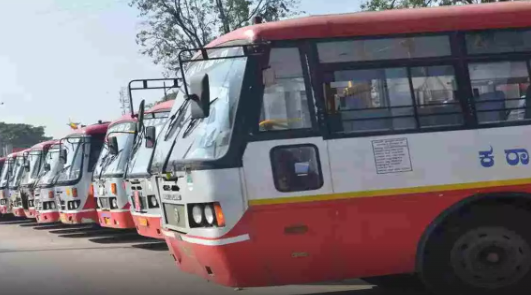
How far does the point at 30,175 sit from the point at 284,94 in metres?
15.3

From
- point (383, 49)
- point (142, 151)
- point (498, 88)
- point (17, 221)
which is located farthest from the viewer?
point (17, 221)

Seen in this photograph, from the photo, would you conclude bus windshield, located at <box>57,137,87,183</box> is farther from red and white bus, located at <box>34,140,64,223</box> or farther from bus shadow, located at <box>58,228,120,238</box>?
bus shadow, located at <box>58,228,120,238</box>

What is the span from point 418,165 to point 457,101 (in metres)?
0.72

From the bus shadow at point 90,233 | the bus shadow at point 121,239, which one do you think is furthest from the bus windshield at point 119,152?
the bus shadow at point 90,233

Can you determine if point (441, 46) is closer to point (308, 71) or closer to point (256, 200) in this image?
point (308, 71)

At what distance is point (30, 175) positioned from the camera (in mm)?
19438

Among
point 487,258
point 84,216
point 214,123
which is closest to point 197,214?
point 214,123

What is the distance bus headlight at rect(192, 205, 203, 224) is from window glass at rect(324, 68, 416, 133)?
1.36 meters

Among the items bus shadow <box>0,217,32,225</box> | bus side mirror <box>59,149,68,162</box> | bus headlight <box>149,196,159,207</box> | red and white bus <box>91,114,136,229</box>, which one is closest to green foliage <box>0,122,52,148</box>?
bus shadow <box>0,217,32,225</box>

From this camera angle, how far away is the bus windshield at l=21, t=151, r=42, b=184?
743 inches

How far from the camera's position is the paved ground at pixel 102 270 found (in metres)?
7.67

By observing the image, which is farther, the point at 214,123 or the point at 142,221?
the point at 142,221

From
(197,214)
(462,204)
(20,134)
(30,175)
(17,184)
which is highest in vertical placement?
(20,134)

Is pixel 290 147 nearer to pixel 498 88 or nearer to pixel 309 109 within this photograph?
pixel 309 109
